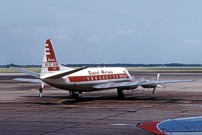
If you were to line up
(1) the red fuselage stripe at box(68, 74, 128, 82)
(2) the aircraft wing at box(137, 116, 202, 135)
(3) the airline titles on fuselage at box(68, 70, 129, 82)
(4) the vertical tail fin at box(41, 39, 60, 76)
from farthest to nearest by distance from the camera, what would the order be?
(3) the airline titles on fuselage at box(68, 70, 129, 82) < (1) the red fuselage stripe at box(68, 74, 128, 82) < (4) the vertical tail fin at box(41, 39, 60, 76) < (2) the aircraft wing at box(137, 116, 202, 135)

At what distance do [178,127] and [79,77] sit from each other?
27.3 m

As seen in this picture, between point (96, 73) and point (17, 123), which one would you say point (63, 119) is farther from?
point (96, 73)

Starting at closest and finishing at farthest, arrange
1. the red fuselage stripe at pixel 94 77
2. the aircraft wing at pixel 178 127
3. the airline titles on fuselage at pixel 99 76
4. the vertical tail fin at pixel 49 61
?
the aircraft wing at pixel 178 127
the vertical tail fin at pixel 49 61
the red fuselage stripe at pixel 94 77
the airline titles on fuselage at pixel 99 76

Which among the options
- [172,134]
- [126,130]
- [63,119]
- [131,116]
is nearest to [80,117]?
[63,119]

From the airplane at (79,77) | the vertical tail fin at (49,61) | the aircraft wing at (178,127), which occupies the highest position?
the vertical tail fin at (49,61)

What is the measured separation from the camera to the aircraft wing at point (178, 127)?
10477 mm

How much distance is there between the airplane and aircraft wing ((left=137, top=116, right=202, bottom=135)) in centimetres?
2320

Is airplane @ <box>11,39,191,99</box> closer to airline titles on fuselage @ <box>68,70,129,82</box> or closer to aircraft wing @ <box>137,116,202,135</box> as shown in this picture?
airline titles on fuselage @ <box>68,70,129,82</box>

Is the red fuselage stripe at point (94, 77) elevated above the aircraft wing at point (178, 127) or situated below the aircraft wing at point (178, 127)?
above

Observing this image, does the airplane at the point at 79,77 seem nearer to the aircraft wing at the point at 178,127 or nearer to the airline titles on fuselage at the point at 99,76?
the airline titles on fuselage at the point at 99,76

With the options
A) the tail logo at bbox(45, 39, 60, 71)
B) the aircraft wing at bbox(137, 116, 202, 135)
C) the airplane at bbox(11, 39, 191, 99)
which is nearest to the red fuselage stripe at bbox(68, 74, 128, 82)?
the airplane at bbox(11, 39, 191, 99)

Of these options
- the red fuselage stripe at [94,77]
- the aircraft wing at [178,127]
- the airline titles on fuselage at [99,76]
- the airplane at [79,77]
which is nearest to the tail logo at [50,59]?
the airplane at [79,77]

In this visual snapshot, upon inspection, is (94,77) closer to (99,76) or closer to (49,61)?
(99,76)

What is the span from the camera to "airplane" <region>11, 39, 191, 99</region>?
35.4 metres
